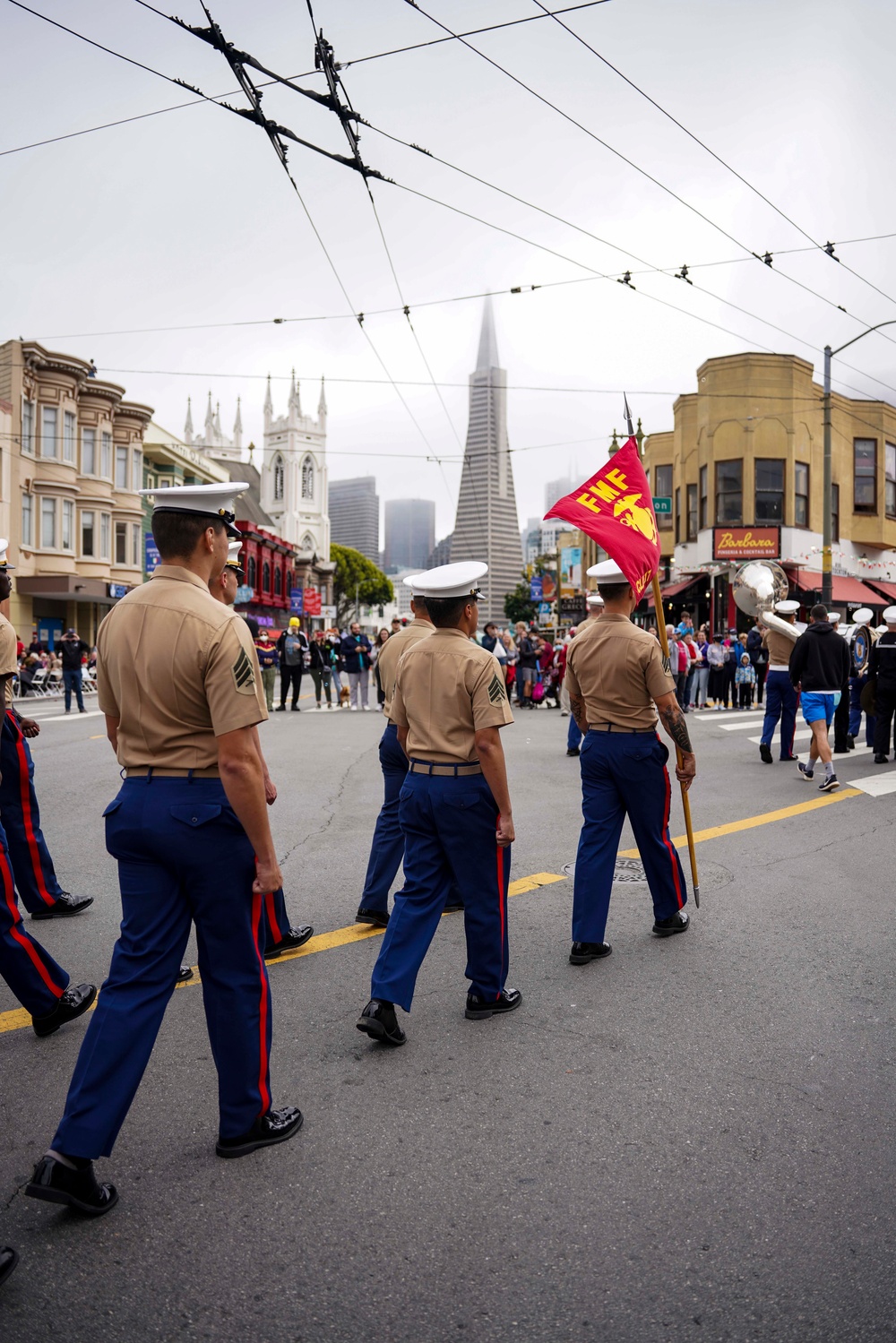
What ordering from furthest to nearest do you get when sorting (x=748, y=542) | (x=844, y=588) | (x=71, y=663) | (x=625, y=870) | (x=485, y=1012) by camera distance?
(x=844, y=588) < (x=748, y=542) < (x=71, y=663) < (x=625, y=870) < (x=485, y=1012)

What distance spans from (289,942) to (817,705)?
7.16 meters

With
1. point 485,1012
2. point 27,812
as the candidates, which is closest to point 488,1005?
point 485,1012

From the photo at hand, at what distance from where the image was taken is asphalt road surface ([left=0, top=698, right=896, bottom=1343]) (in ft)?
7.57

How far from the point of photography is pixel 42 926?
531cm

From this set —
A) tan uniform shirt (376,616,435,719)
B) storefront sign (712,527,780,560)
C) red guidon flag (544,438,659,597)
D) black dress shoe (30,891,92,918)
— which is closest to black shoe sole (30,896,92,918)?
black dress shoe (30,891,92,918)

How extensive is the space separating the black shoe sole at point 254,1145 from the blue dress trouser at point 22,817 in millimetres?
2532

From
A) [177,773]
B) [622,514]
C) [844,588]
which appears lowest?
[177,773]

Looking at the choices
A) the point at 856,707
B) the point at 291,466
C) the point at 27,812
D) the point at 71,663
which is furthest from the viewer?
the point at 291,466

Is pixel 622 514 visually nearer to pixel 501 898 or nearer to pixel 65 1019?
pixel 501 898

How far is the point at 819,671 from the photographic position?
33.2 feet

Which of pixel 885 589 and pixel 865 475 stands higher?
pixel 865 475

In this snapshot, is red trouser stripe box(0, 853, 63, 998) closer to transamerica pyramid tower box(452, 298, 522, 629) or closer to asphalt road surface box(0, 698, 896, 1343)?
asphalt road surface box(0, 698, 896, 1343)

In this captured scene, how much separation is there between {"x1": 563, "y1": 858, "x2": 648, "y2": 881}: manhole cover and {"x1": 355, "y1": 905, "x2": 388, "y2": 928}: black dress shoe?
4.84ft

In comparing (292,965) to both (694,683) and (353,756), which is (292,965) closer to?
(353,756)
